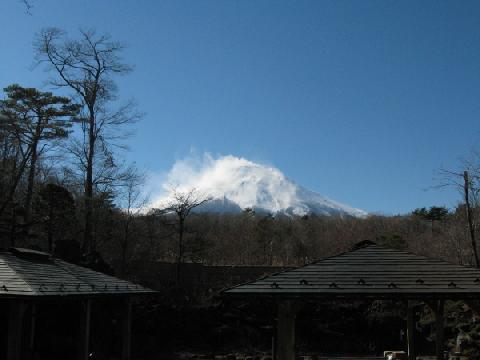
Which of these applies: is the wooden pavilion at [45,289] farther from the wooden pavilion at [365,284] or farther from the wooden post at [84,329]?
the wooden pavilion at [365,284]

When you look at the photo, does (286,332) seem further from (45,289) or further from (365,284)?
(45,289)

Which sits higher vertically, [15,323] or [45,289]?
[45,289]

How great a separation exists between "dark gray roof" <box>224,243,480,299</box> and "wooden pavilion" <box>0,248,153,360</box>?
4000 mm

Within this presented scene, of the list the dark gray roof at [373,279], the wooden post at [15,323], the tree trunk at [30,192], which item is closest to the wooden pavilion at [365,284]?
the dark gray roof at [373,279]

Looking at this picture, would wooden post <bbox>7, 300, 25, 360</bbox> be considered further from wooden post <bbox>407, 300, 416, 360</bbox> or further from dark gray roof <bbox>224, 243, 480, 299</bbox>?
wooden post <bbox>407, 300, 416, 360</bbox>

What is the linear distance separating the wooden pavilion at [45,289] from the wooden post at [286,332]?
4650mm

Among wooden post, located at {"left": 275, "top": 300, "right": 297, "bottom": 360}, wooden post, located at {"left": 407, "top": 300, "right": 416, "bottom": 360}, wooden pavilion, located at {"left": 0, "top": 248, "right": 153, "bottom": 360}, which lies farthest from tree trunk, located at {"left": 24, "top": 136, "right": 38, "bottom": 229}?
wooden post, located at {"left": 407, "top": 300, "right": 416, "bottom": 360}

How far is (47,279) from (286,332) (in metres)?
5.71

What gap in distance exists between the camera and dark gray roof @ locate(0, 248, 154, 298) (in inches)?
460

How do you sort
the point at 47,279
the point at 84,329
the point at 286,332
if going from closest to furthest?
the point at 286,332, the point at 47,279, the point at 84,329

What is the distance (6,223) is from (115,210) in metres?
5.86

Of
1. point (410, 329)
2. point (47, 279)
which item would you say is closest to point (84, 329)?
point (47, 279)

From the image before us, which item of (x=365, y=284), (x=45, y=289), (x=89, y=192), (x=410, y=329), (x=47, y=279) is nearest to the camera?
(x=365, y=284)

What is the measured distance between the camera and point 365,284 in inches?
448
